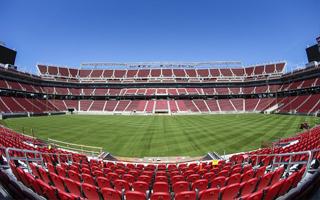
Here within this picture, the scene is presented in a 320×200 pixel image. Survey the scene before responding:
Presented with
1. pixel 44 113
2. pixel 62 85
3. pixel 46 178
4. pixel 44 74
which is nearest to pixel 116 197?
pixel 46 178

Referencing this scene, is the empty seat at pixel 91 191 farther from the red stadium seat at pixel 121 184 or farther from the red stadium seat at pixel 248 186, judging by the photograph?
the red stadium seat at pixel 248 186

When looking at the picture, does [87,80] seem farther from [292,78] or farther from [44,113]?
[292,78]

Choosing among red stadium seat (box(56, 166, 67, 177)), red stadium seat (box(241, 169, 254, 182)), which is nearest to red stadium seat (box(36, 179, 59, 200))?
red stadium seat (box(56, 166, 67, 177))

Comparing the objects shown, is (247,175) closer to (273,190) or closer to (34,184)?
(273,190)

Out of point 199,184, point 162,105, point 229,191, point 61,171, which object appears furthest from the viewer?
point 162,105

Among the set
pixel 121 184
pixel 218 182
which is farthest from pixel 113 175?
pixel 218 182

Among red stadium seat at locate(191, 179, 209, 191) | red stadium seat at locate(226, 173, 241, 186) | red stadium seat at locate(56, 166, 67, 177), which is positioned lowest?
red stadium seat at locate(56, 166, 67, 177)

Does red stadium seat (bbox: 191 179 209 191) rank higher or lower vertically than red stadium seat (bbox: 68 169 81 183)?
higher

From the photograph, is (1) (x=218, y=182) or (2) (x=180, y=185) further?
(1) (x=218, y=182)

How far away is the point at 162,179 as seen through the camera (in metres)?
4.67

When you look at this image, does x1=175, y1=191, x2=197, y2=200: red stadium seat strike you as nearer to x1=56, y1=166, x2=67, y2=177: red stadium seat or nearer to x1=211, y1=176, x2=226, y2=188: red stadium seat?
x1=211, y1=176, x2=226, y2=188: red stadium seat

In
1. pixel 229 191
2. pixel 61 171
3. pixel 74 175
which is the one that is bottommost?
pixel 61 171

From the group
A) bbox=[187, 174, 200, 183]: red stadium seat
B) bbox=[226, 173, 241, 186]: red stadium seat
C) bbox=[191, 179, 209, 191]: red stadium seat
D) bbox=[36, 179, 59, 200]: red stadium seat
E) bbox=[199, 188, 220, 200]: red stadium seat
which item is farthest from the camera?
bbox=[187, 174, 200, 183]: red stadium seat

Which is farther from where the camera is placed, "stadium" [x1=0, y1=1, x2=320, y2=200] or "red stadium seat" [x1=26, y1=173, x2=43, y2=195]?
"stadium" [x1=0, y1=1, x2=320, y2=200]
